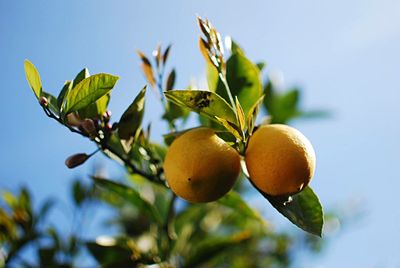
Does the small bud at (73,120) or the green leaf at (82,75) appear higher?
the green leaf at (82,75)

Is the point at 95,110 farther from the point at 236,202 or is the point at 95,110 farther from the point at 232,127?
the point at 236,202

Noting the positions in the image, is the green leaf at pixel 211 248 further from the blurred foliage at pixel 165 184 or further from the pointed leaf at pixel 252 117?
the pointed leaf at pixel 252 117

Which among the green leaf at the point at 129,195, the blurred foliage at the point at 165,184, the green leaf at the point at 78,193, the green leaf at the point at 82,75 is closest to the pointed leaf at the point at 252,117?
the blurred foliage at the point at 165,184

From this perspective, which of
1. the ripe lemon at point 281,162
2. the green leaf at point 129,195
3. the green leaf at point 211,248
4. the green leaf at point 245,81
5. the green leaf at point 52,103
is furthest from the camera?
the green leaf at point 211,248

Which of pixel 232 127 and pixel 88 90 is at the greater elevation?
pixel 88 90

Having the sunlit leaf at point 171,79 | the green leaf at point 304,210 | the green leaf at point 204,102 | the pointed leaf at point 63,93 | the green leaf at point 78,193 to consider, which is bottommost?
the green leaf at point 78,193

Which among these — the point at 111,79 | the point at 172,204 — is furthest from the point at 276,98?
the point at 111,79

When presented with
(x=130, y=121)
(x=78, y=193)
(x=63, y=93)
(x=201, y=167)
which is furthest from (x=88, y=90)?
(x=78, y=193)
